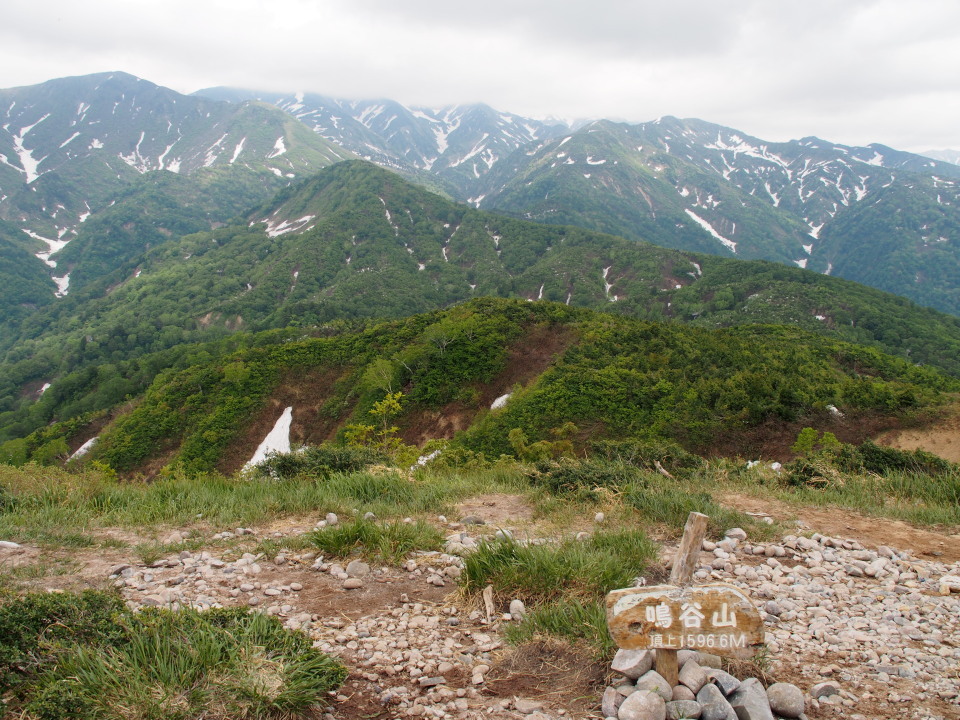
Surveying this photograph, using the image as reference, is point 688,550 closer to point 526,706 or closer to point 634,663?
point 634,663

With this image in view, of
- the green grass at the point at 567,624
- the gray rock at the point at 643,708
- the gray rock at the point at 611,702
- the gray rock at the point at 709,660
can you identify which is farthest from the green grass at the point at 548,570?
the gray rock at the point at 643,708

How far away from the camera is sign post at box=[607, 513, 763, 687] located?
3309 millimetres

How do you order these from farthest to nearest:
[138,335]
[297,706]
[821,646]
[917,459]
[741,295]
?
[138,335] → [741,295] → [917,459] → [821,646] → [297,706]

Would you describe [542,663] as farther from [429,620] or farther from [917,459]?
[917,459]

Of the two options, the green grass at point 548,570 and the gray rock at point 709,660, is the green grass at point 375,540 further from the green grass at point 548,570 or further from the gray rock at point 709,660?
the gray rock at point 709,660

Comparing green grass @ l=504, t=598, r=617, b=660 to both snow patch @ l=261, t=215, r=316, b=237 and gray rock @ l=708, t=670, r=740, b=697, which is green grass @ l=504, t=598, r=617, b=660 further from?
snow patch @ l=261, t=215, r=316, b=237

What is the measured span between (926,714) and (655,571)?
2.28 meters

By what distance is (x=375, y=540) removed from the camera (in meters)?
6.06

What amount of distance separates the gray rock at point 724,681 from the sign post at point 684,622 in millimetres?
146

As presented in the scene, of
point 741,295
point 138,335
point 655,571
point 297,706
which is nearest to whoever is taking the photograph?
point 297,706

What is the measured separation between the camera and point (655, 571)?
5332 millimetres

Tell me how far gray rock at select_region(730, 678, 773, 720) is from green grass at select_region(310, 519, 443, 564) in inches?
140

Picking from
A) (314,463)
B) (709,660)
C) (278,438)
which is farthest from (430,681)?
(278,438)

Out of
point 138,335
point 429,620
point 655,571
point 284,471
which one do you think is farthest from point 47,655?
point 138,335
